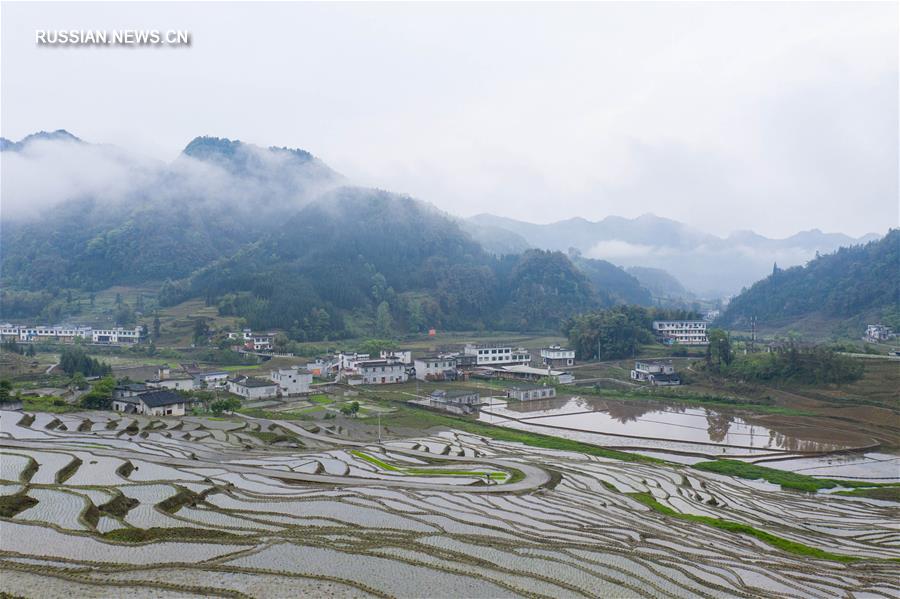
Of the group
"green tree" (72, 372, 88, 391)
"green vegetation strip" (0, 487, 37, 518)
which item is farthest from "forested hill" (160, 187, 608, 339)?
"green vegetation strip" (0, 487, 37, 518)

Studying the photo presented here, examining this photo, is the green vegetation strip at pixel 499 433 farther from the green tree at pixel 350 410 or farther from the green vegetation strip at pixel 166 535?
the green vegetation strip at pixel 166 535

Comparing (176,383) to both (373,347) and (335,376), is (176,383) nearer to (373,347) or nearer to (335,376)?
(335,376)

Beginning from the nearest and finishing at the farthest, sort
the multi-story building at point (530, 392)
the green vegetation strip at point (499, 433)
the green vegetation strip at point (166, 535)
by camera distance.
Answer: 1. the green vegetation strip at point (166, 535)
2. the green vegetation strip at point (499, 433)
3. the multi-story building at point (530, 392)

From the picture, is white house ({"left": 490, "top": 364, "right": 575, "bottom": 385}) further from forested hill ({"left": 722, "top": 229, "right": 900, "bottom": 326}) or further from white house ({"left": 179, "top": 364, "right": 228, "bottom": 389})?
forested hill ({"left": 722, "top": 229, "right": 900, "bottom": 326})

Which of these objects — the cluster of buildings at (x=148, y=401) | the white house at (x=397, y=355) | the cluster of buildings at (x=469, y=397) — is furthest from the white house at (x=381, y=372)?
the cluster of buildings at (x=148, y=401)

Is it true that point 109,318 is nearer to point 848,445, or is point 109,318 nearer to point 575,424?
point 575,424
